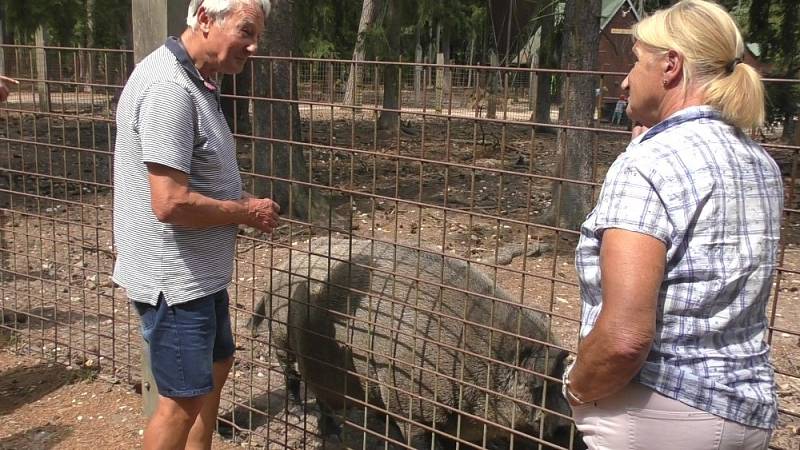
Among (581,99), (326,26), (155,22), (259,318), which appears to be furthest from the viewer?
(326,26)

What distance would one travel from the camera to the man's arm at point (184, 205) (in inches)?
104

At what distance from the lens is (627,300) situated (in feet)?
5.93

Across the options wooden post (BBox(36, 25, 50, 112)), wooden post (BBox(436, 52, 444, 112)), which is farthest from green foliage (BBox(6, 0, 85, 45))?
wooden post (BBox(436, 52, 444, 112))

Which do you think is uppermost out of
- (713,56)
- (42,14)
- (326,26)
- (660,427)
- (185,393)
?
(326,26)

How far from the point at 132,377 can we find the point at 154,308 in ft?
7.96

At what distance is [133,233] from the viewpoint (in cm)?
289

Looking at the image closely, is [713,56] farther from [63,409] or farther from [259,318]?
[63,409]

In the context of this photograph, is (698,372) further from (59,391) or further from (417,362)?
(59,391)

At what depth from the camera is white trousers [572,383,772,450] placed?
6.30ft

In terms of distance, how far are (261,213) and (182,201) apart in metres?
0.36

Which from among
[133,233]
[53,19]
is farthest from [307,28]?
[133,233]

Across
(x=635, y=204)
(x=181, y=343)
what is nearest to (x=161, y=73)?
(x=181, y=343)

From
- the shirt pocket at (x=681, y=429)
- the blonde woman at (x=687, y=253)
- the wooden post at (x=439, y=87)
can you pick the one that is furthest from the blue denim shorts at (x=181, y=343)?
the shirt pocket at (x=681, y=429)

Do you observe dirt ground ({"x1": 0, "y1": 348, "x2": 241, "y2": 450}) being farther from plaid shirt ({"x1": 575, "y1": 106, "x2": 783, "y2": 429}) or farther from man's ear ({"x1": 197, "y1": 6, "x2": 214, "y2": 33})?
plaid shirt ({"x1": 575, "y1": 106, "x2": 783, "y2": 429})
